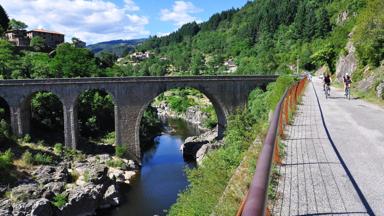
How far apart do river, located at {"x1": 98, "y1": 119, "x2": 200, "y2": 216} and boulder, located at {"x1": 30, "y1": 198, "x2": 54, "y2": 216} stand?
4.00m

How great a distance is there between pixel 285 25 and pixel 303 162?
345 ft

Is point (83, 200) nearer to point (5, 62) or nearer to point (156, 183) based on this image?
point (156, 183)

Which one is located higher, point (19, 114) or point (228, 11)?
point (228, 11)

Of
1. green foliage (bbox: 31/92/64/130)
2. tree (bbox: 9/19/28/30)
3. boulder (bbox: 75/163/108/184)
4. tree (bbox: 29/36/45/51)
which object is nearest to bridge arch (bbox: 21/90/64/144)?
green foliage (bbox: 31/92/64/130)

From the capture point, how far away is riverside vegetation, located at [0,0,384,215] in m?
9.57

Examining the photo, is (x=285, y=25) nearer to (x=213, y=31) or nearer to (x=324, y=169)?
(x=213, y=31)

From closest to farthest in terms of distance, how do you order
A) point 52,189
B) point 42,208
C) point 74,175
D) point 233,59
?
point 42,208
point 52,189
point 74,175
point 233,59

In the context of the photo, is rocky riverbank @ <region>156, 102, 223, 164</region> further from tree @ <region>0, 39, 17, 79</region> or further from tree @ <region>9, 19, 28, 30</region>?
tree @ <region>9, 19, 28, 30</region>

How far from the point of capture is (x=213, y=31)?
165 meters

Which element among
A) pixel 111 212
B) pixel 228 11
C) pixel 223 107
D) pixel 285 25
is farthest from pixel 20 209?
pixel 228 11

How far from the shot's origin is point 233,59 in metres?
115

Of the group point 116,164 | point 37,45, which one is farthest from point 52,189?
point 37,45

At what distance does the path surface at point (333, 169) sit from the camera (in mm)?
5074

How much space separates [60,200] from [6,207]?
3.20 meters
